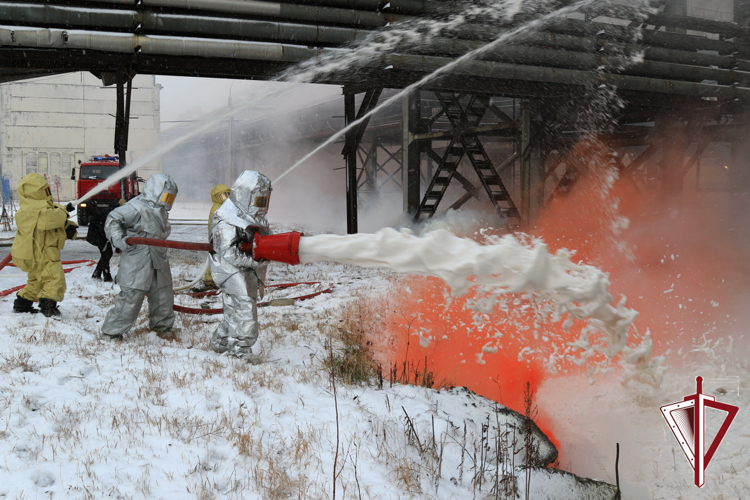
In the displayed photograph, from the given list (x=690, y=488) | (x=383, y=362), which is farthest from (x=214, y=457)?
(x=690, y=488)

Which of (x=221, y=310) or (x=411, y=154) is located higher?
(x=411, y=154)

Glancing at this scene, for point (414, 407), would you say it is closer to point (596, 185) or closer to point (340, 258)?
point (340, 258)

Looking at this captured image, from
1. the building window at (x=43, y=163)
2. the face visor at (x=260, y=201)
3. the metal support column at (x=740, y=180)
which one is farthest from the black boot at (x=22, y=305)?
the building window at (x=43, y=163)

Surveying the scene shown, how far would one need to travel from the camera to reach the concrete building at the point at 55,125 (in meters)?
34.0

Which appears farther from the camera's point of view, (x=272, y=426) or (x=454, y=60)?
(x=454, y=60)

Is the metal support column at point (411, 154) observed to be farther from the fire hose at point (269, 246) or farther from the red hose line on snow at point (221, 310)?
the fire hose at point (269, 246)

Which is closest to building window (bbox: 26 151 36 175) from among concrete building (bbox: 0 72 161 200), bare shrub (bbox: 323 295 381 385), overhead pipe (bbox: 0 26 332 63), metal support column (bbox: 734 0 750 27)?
concrete building (bbox: 0 72 161 200)

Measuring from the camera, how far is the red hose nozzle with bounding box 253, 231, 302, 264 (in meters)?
3.96

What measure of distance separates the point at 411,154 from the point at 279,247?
24.8 feet

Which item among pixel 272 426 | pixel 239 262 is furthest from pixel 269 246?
pixel 272 426

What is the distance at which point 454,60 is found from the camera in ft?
26.0

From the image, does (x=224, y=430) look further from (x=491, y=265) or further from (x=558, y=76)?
(x=558, y=76)

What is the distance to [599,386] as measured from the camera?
5.66m

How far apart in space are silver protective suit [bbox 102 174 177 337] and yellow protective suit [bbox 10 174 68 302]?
0.89 meters
